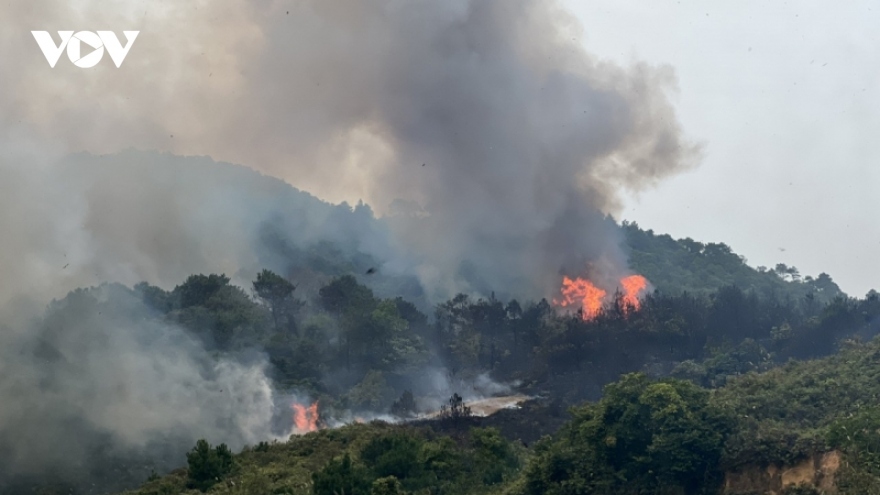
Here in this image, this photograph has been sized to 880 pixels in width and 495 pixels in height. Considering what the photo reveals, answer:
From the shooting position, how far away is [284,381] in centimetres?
8394

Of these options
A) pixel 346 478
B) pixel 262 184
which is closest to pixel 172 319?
pixel 346 478

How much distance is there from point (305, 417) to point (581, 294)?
36.6 metres

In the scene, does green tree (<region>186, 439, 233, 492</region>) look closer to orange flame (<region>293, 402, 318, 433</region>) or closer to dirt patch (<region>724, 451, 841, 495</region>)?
dirt patch (<region>724, 451, 841, 495</region>)

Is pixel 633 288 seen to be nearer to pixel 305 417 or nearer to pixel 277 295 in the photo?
pixel 277 295

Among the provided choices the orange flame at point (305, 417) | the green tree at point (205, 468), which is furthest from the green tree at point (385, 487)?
the orange flame at point (305, 417)

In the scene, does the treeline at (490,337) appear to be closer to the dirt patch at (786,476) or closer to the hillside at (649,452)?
the hillside at (649,452)

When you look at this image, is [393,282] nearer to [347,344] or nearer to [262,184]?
[347,344]

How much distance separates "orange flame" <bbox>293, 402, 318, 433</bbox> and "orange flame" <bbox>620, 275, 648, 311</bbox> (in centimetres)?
3496

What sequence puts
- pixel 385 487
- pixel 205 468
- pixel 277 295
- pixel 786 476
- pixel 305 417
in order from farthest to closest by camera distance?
pixel 277 295 → pixel 305 417 → pixel 205 468 → pixel 786 476 → pixel 385 487

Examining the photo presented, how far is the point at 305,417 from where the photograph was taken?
7881 centimetres

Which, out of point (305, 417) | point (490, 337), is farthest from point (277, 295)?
point (305, 417)

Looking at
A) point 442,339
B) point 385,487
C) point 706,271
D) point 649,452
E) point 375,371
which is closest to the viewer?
point 385,487

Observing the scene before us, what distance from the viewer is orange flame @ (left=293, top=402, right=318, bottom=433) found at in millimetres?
77312

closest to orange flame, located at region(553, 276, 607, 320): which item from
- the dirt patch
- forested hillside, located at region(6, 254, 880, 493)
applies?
forested hillside, located at region(6, 254, 880, 493)
